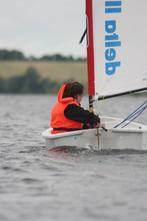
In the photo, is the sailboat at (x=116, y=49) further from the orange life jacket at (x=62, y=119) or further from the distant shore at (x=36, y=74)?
the distant shore at (x=36, y=74)

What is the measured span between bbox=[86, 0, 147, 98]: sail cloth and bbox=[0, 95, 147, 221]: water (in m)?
1.27

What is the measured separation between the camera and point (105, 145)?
11.6m

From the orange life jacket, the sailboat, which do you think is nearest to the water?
the orange life jacket

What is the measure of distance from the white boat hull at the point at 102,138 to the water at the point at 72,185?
5.1 inches

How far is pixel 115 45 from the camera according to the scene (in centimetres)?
1218

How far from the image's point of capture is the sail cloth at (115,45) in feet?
39.8

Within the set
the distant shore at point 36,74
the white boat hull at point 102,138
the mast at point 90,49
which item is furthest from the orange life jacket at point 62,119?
the distant shore at point 36,74

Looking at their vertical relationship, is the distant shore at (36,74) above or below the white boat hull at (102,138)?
below

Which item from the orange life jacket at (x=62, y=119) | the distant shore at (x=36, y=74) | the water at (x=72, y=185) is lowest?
the distant shore at (x=36, y=74)

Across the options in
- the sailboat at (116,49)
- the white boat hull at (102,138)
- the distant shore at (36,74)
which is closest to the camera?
the white boat hull at (102,138)

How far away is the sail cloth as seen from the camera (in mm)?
12133

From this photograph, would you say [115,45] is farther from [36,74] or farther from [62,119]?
[36,74]

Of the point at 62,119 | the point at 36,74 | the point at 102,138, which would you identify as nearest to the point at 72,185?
the point at 102,138

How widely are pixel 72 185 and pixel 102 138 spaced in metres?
2.57
